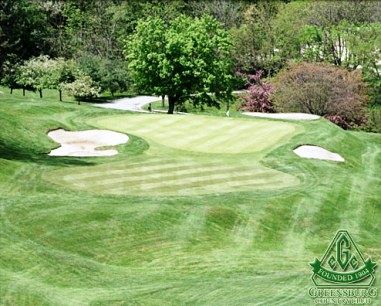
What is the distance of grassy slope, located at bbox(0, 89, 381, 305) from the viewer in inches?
569

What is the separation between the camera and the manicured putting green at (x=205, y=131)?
38.4m

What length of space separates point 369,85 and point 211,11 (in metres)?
43.8

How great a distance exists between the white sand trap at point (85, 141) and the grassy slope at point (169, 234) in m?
1.40

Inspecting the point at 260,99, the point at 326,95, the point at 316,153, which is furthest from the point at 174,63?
the point at 316,153

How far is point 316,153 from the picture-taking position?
38969 millimetres

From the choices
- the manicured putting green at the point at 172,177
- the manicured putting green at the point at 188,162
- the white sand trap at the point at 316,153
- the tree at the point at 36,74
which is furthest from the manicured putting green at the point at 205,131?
the tree at the point at 36,74

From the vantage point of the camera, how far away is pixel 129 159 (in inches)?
1308

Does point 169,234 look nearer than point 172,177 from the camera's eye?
Yes

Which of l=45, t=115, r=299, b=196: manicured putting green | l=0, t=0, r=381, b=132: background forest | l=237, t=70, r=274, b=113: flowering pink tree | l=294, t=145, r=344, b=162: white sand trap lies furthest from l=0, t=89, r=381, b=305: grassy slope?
l=237, t=70, r=274, b=113: flowering pink tree

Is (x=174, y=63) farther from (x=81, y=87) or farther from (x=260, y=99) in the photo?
(x=81, y=87)

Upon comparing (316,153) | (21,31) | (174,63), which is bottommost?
(316,153)

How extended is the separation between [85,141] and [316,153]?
1527 cm

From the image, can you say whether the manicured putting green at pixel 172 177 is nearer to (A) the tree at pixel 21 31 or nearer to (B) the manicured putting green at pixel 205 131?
(B) the manicured putting green at pixel 205 131

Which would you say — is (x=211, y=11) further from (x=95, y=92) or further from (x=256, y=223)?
(x=256, y=223)
